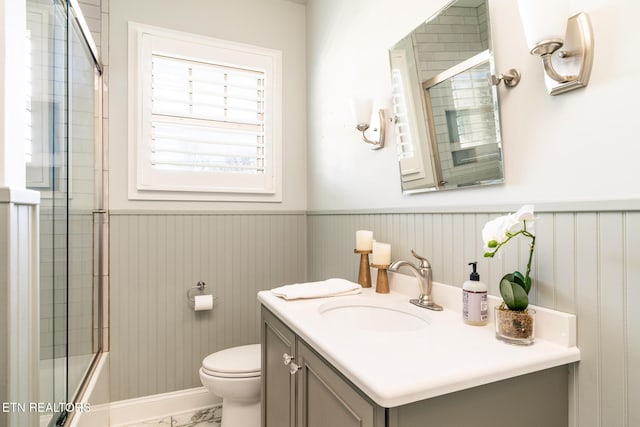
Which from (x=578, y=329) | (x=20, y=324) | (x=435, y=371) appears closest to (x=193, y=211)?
(x=20, y=324)

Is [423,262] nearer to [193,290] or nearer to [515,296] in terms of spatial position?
[515,296]

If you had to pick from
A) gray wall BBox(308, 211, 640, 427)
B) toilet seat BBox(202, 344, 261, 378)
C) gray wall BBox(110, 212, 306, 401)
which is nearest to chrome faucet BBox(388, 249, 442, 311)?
gray wall BBox(308, 211, 640, 427)

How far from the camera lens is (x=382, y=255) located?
1521 millimetres

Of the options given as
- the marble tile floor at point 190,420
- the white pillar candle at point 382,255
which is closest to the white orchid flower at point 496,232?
the white pillar candle at point 382,255

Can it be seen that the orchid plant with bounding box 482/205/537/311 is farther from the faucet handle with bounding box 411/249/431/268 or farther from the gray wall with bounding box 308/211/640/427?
the faucet handle with bounding box 411/249/431/268

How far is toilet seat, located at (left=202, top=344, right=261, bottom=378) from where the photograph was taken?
1.68m

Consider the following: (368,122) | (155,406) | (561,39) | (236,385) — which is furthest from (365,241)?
(155,406)

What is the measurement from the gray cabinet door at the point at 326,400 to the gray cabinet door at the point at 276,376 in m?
0.08

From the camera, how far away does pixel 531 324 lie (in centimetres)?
89

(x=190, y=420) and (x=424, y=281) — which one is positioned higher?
(x=424, y=281)

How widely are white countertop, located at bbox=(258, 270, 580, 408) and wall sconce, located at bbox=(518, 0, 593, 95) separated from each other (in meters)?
0.59

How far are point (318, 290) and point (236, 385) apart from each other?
682mm

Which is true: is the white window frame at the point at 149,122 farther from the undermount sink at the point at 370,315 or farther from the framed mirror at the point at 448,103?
the undermount sink at the point at 370,315

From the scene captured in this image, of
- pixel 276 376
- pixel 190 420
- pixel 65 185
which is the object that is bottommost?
pixel 190 420
